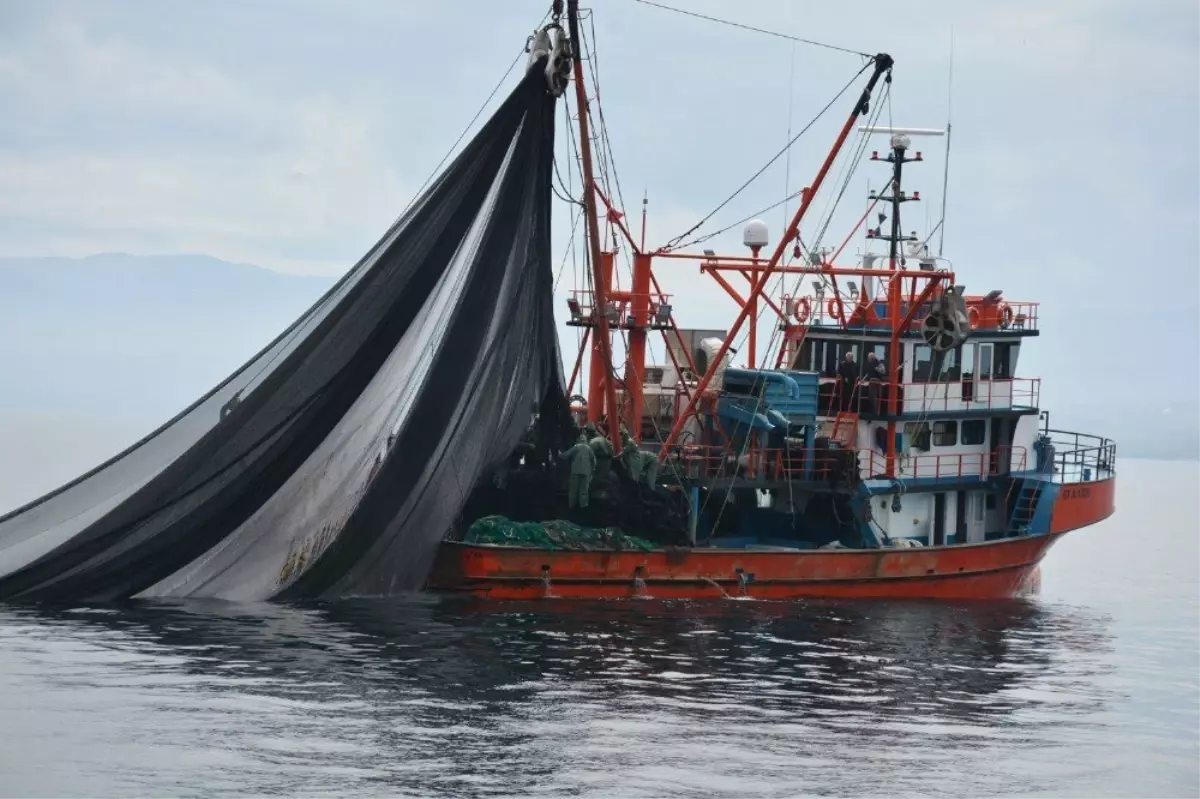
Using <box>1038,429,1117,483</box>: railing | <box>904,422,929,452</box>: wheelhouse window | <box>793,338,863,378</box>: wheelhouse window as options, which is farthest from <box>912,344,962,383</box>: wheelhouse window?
<box>1038,429,1117,483</box>: railing

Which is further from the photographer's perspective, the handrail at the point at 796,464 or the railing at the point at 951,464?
the railing at the point at 951,464

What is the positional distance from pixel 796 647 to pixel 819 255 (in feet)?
31.3

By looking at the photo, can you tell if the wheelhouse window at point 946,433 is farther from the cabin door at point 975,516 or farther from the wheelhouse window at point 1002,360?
the wheelhouse window at point 1002,360

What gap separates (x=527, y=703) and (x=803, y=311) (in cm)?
1524

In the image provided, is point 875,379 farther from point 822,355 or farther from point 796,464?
point 796,464

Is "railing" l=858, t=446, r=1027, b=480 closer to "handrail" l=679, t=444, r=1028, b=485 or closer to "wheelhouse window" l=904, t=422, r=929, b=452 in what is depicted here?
"handrail" l=679, t=444, r=1028, b=485

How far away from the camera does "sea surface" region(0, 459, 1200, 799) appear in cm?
1923

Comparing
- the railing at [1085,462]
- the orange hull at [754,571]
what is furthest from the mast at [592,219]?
the railing at [1085,462]

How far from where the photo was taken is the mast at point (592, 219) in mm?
30531

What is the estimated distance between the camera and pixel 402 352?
91.7 ft

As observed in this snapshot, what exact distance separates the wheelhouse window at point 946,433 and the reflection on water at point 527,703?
575 cm

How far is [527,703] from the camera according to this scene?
883 inches

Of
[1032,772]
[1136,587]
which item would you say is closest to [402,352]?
[1032,772]

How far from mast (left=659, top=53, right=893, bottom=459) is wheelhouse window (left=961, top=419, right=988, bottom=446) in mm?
5772
